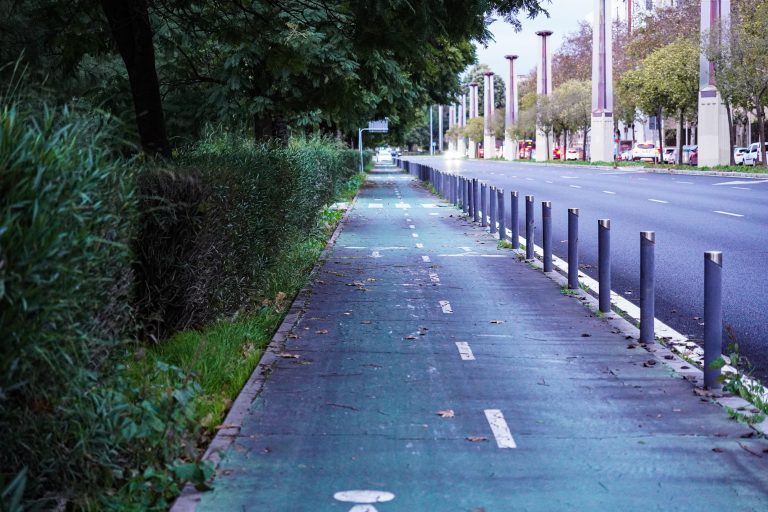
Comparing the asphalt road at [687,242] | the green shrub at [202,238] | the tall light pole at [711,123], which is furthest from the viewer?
the tall light pole at [711,123]

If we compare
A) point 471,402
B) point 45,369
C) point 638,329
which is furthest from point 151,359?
point 638,329

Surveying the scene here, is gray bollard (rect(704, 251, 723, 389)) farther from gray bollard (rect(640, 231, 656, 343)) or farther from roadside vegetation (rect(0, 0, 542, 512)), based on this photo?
roadside vegetation (rect(0, 0, 542, 512))

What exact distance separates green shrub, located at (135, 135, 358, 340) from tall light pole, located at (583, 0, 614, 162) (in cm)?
6792

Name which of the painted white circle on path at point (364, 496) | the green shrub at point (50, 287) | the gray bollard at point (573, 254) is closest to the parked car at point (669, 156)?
the gray bollard at point (573, 254)

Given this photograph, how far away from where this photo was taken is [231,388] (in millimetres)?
7234

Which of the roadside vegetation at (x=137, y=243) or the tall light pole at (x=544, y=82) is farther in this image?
the tall light pole at (x=544, y=82)

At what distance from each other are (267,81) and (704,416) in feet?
53.4

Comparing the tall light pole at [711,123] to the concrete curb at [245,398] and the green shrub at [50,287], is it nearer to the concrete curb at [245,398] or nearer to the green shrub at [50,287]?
the concrete curb at [245,398]

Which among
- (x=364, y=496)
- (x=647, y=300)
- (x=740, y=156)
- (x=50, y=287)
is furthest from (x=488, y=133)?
(x=50, y=287)

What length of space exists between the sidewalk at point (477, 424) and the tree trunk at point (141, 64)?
3.18 meters

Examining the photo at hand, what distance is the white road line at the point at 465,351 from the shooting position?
8312 millimetres

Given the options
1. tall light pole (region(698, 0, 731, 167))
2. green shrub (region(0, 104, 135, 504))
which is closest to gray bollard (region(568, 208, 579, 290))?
green shrub (region(0, 104, 135, 504))

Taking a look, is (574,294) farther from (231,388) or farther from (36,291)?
(36,291)

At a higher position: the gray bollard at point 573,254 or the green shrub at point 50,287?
the green shrub at point 50,287
